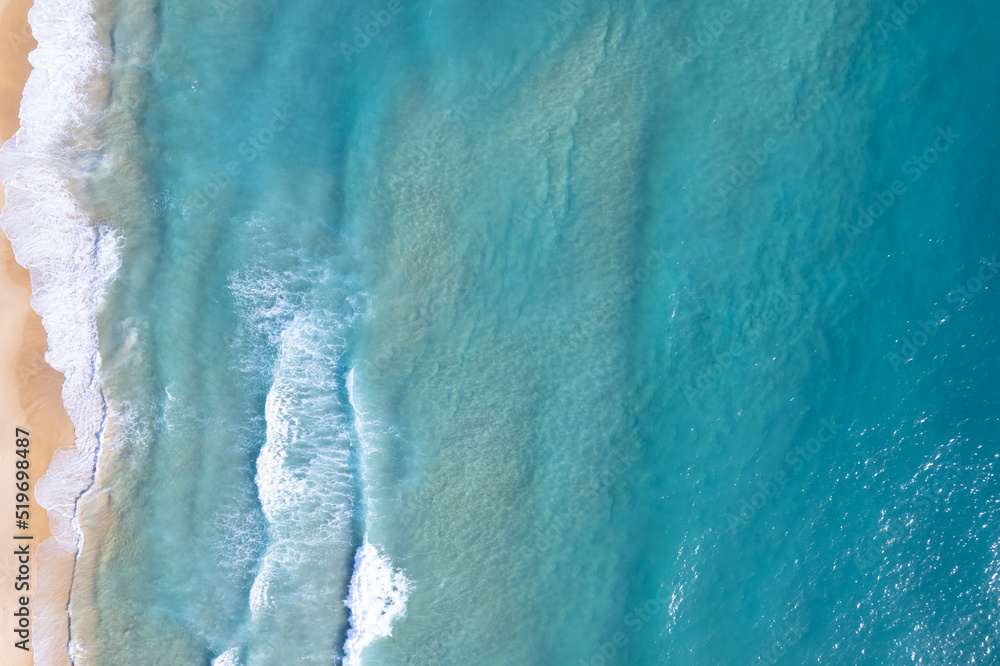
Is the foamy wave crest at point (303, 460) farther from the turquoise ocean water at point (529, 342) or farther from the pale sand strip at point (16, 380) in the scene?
the pale sand strip at point (16, 380)

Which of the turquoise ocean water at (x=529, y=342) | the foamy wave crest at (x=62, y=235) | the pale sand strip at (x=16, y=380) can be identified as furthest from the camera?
the pale sand strip at (x=16, y=380)

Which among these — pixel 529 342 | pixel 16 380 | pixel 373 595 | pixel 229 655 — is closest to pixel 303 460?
pixel 373 595

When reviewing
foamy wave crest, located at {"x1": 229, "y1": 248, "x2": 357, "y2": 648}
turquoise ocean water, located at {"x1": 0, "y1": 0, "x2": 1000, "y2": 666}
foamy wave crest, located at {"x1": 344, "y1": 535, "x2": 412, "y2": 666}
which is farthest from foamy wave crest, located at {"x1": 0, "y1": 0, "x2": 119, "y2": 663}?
foamy wave crest, located at {"x1": 344, "y1": 535, "x2": 412, "y2": 666}

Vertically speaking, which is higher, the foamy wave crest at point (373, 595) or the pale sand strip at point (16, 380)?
the pale sand strip at point (16, 380)

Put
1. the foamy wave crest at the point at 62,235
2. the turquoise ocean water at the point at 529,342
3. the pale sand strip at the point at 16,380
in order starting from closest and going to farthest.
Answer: the turquoise ocean water at the point at 529,342, the foamy wave crest at the point at 62,235, the pale sand strip at the point at 16,380

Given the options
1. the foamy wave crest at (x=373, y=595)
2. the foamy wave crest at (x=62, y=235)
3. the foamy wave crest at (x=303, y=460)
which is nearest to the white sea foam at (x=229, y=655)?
the foamy wave crest at (x=303, y=460)
